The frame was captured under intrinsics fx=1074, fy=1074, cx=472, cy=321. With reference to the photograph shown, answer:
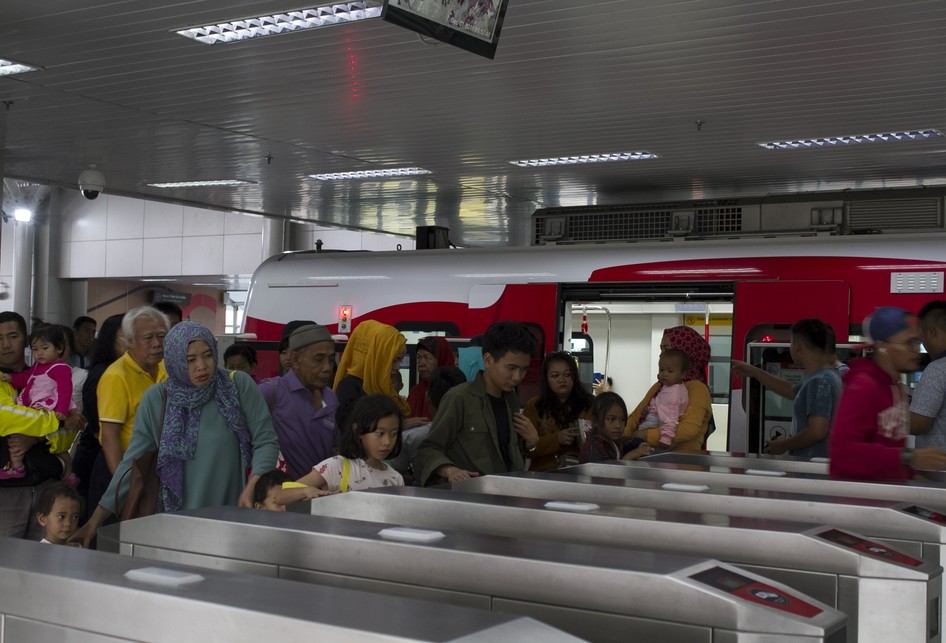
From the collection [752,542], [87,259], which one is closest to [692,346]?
[752,542]

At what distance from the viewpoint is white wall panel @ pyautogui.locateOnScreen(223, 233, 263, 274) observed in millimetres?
23578

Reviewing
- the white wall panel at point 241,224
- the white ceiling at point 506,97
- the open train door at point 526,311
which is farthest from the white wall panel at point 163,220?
the open train door at point 526,311

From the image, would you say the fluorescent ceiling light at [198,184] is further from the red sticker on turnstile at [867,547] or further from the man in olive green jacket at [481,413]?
the red sticker on turnstile at [867,547]

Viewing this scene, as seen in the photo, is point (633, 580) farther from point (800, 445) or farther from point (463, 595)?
point (800, 445)

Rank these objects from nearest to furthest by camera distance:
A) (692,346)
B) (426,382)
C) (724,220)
→ (692,346) → (426,382) → (724,220)

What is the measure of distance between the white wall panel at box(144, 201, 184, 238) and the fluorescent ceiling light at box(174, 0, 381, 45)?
18.0 metres

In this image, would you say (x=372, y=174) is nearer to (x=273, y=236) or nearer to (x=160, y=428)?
(x=273, y=236)

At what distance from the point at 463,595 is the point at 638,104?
711cm

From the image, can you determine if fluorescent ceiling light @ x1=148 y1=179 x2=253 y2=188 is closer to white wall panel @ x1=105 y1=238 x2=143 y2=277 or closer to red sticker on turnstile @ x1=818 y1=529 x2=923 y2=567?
red sticker on turnstile @ x1=818 y1=529 x2=923 y2=567

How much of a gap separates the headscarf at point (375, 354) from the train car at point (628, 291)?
12.4 ft

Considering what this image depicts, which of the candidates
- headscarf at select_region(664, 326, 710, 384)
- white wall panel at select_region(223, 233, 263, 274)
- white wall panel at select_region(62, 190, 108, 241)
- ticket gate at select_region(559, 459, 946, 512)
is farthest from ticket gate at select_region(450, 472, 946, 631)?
white wall panel at select_region(62, 190, 108, 241)

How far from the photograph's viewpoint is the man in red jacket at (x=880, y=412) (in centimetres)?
401

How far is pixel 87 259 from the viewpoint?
26500 millimetres

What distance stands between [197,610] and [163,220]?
962 inches
